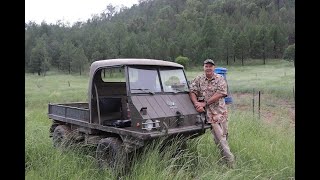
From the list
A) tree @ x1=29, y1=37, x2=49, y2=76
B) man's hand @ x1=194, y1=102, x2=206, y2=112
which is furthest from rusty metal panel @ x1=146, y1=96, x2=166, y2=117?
tree @ x1=29, y1=37, x2=49, y2=76

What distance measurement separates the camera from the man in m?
6.78

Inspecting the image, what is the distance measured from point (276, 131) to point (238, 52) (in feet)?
191

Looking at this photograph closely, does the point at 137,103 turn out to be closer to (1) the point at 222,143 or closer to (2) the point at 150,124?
(2) the point at 150,124

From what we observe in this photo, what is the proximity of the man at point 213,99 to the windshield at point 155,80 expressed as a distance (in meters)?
0.39

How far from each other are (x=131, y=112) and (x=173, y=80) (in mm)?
1559

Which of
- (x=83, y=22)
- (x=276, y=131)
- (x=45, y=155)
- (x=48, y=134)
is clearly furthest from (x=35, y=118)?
(x=83, y=22)

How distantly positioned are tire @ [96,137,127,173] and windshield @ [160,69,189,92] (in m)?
1.49

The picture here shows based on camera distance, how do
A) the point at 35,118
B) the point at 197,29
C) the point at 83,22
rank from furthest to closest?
the point at 83,22, the point at 197,29, the point at 35,118

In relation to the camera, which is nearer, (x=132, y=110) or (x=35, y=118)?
(x=132, y=110)

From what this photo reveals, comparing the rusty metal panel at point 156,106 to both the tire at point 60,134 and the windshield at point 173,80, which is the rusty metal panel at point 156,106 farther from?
the tire at point 60,134

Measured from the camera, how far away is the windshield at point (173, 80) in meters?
7.12

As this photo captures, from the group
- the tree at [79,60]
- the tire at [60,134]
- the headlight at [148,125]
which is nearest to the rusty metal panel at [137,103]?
the headlight at [148,125]

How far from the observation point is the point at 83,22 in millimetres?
122375

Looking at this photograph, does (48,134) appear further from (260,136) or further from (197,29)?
(197,29)
